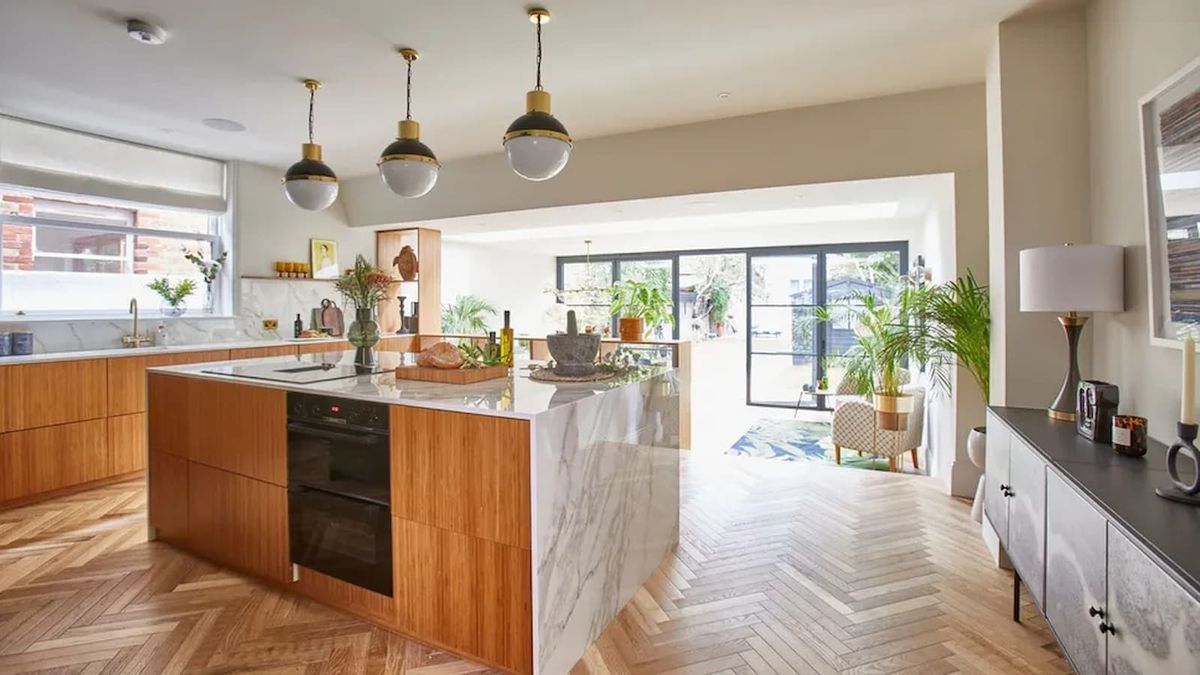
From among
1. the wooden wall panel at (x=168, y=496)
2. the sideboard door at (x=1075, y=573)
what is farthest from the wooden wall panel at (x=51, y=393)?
the sideboard door at (x=1075, y=573)

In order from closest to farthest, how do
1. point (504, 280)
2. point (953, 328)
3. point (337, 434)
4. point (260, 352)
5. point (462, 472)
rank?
point (462, 472) < point (337, 434) < point (953, 328) < point (260, 352) < point (504, 280)

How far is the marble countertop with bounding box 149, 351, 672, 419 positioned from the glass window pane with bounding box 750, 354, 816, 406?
5487 millimetres

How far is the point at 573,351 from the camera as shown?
2.49 metres

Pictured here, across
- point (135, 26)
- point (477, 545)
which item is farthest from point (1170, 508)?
point (135, 26)

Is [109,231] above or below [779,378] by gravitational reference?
above

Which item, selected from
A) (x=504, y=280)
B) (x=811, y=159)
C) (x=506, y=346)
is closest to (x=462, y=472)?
(x=506, y=346)

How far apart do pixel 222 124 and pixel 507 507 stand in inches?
159

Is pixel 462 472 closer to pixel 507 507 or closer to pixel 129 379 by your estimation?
pixel 507 507

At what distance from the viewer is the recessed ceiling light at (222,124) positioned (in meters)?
4.14

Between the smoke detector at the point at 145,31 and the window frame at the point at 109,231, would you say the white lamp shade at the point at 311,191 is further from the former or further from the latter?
the window frame at the point at 109,231

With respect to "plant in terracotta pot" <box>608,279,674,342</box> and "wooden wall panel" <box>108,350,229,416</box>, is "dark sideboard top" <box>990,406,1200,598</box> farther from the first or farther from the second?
"plant in terracotta pot" <box>608,279,674,342</box>

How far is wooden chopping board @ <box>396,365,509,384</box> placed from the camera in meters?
2.44

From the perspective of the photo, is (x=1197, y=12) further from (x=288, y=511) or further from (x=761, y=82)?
(x=288, y=511)

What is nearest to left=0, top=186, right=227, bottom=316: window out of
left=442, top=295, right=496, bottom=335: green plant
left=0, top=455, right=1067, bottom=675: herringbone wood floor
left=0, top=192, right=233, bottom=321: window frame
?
left=0, top=192, right=233, bottom=321: window frame
